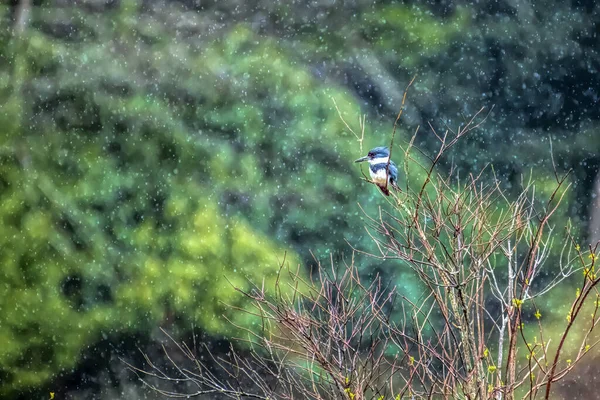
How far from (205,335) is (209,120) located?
1.75 meters

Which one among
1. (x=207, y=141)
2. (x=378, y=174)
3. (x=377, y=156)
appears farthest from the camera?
(x=207, y=141)

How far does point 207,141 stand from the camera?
24.4 feet

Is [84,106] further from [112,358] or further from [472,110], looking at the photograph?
[472,110]

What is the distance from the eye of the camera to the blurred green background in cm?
731

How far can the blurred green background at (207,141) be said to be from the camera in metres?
7.31

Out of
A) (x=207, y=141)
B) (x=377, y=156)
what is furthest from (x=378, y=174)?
(x=207, y=141)

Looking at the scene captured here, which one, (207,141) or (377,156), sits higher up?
(377,156)

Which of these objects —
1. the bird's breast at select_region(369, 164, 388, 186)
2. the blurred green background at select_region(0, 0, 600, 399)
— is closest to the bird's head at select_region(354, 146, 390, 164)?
the bird's breast at select_region(369, 164, 388, 186)

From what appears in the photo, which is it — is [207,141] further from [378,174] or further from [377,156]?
[378,174]

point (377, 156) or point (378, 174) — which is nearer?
point (378, 174)

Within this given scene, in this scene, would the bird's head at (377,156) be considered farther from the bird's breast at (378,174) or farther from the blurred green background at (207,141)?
the blurred green background at (207,141)

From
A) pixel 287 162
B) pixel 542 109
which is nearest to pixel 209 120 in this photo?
pixel 287 162

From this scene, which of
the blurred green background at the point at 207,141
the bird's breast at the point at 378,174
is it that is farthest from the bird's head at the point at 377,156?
the blurred green background at the point at 207,141

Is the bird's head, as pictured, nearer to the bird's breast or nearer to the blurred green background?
the bird's breast
